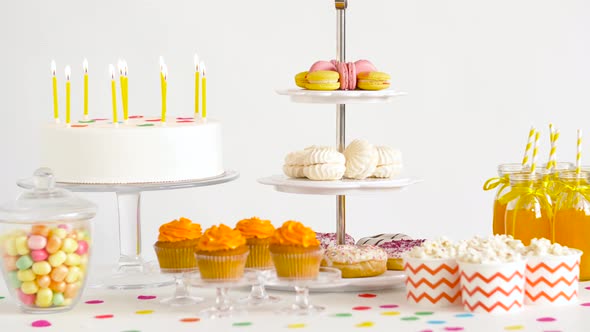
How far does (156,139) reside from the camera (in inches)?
128

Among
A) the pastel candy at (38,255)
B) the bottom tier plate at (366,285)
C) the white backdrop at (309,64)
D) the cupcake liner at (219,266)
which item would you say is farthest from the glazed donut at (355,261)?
the white backdrop at (309,64)

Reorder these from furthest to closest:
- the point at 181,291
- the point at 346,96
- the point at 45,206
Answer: the point at 346,96 < the point at 181,291 < the point at 45,206

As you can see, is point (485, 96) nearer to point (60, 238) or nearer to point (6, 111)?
point (6, 111)

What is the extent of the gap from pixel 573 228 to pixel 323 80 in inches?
30.9

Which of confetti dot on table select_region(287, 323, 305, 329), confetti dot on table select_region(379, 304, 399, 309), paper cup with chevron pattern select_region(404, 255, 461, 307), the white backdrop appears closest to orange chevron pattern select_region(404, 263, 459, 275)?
paper cup with chevron pattern select_region(404, 255, 461, 307)

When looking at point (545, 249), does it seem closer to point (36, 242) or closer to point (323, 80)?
point (323, 80)

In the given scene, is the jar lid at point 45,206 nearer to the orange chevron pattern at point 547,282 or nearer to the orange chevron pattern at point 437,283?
the orange chevron pattern at point 437,283

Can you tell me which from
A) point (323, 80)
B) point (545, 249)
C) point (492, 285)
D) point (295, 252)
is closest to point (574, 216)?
point (545, 249)

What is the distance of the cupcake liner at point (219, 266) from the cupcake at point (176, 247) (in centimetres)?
15

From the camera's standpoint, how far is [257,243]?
3.00 meters

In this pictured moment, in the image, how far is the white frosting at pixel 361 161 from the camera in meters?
3.24

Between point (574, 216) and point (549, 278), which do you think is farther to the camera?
point (574, 216)

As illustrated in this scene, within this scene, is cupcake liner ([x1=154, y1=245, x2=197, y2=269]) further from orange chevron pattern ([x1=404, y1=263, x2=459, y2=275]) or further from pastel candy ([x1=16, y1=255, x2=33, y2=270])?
orange chevron pattern ([x1=404, y1=263, x2=459, y2=275])

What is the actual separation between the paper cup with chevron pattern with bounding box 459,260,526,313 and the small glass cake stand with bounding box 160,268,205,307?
66 centimetres
